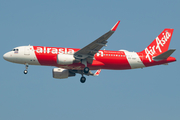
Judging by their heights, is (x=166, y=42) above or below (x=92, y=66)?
above

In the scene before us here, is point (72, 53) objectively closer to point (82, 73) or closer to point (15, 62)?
point (82, 73)

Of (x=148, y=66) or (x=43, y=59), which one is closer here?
(x=43, y=59)

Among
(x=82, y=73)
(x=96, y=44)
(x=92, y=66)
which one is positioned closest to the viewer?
(x=96, y=44)

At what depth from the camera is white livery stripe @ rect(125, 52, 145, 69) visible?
48.9 meters

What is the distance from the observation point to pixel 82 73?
5094 centimetres

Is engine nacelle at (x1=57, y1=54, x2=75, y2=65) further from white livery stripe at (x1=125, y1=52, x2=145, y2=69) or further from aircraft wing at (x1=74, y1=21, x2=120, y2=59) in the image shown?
white livery stripe at (x1=125, y1=52, x2=145, y2=69)

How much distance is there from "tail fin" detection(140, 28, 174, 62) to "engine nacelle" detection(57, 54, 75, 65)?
11808 millimetres

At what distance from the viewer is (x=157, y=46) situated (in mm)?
51844

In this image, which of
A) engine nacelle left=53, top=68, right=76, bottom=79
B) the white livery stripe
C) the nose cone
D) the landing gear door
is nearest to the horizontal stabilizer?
the white livery stripe

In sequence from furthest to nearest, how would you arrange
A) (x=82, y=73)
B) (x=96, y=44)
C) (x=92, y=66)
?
1. (x=82, y=73)
2. (x=92, y=66)
3. (x=96, y=44)

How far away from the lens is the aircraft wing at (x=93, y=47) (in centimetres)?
4262

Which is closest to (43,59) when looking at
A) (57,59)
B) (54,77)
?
(57,59)

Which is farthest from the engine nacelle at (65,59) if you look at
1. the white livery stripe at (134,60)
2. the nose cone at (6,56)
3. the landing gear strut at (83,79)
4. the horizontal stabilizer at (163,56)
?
the horizontal stabilizer at (163,56)

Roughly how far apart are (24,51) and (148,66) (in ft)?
60.6
